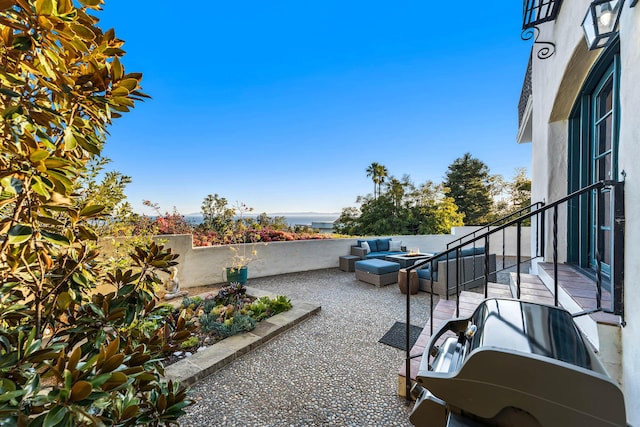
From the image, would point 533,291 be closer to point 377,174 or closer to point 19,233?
point 19,233

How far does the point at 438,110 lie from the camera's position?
9.96m

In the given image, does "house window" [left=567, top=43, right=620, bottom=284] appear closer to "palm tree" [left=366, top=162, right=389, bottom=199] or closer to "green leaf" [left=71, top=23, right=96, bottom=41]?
"green leaf" [left=71, top=23, right=96, bottom=41]

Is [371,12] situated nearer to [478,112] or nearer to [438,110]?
[438,110]

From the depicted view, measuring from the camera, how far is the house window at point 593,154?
2.38 meters

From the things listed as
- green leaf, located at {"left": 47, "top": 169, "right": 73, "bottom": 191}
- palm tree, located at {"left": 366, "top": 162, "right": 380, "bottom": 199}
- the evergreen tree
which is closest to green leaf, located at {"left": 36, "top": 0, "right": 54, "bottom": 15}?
green leaf, located at {"left": 47, "top": 169, "right": 73, "bottom": 191}

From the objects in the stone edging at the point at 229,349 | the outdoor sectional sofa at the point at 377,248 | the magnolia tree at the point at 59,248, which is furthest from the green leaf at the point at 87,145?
the outdoor sectional sofa at the point at 377,248

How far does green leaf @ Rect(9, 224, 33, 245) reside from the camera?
2.49ft

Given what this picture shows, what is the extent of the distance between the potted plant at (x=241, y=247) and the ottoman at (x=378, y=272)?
2737 millimetres

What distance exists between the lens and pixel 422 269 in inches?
227

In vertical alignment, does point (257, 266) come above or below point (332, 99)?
below

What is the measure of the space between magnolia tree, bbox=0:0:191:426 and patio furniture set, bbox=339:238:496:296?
3.93 metres

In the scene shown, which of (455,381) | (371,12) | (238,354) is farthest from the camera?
(371,12)

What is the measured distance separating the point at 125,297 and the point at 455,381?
1.48m

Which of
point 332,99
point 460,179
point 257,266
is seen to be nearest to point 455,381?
point 257,266
